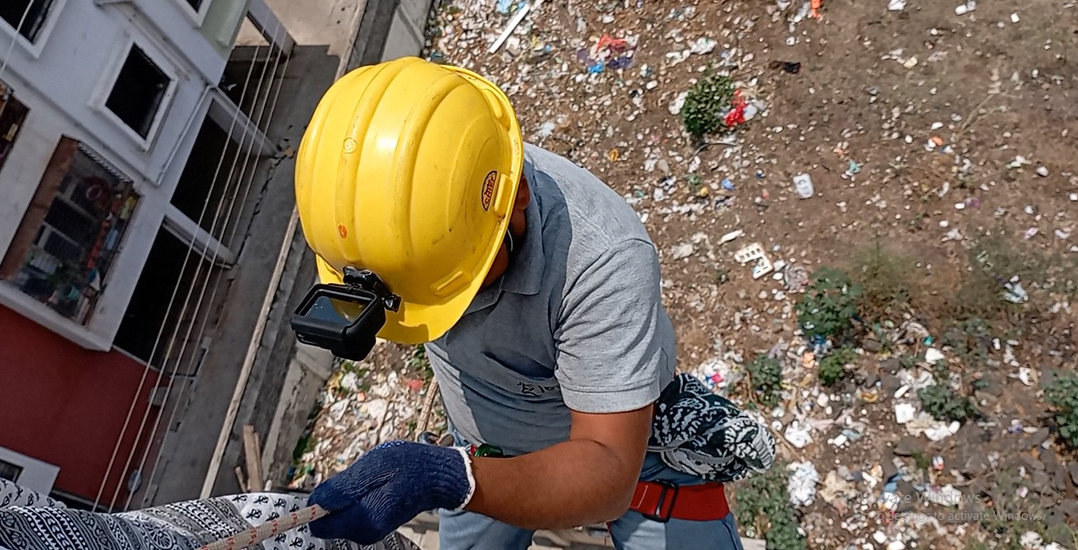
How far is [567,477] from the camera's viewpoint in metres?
1.30

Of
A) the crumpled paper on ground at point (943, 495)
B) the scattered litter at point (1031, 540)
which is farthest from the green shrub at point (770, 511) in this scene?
the scattered litter at point (1031, 540)

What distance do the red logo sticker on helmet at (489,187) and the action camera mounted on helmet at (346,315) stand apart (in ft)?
0.89

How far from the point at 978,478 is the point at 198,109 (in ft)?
17.2

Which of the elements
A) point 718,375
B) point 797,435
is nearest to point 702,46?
point 718,375

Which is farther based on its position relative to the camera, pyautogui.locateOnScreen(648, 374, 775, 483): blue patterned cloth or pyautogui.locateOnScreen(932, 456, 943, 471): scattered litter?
pyautogui.locateOnScreen(932, 456, 943, 471): scattered litter

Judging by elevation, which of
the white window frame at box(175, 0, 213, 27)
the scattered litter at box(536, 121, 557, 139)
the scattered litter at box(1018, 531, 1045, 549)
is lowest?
the scattered litter at box(1018, 531, 1045, 549)

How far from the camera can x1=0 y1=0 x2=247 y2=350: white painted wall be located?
12.1 ft

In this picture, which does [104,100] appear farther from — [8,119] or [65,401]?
[65,401]

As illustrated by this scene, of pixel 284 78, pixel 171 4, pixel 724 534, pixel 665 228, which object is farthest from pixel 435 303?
pixel 284 78

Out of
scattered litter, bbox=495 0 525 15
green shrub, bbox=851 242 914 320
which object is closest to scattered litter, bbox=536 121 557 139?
scattered litter, bbox=495 0 525 15

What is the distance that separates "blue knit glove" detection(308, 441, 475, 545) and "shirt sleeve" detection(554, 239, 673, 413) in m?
0.29

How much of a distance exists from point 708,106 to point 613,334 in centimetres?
294

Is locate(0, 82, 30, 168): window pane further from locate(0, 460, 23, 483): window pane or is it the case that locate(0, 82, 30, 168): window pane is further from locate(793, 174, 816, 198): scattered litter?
locate(793, 174, 816, 198): scattered litter

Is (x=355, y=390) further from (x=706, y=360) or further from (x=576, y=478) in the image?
(x=576, y=478)
